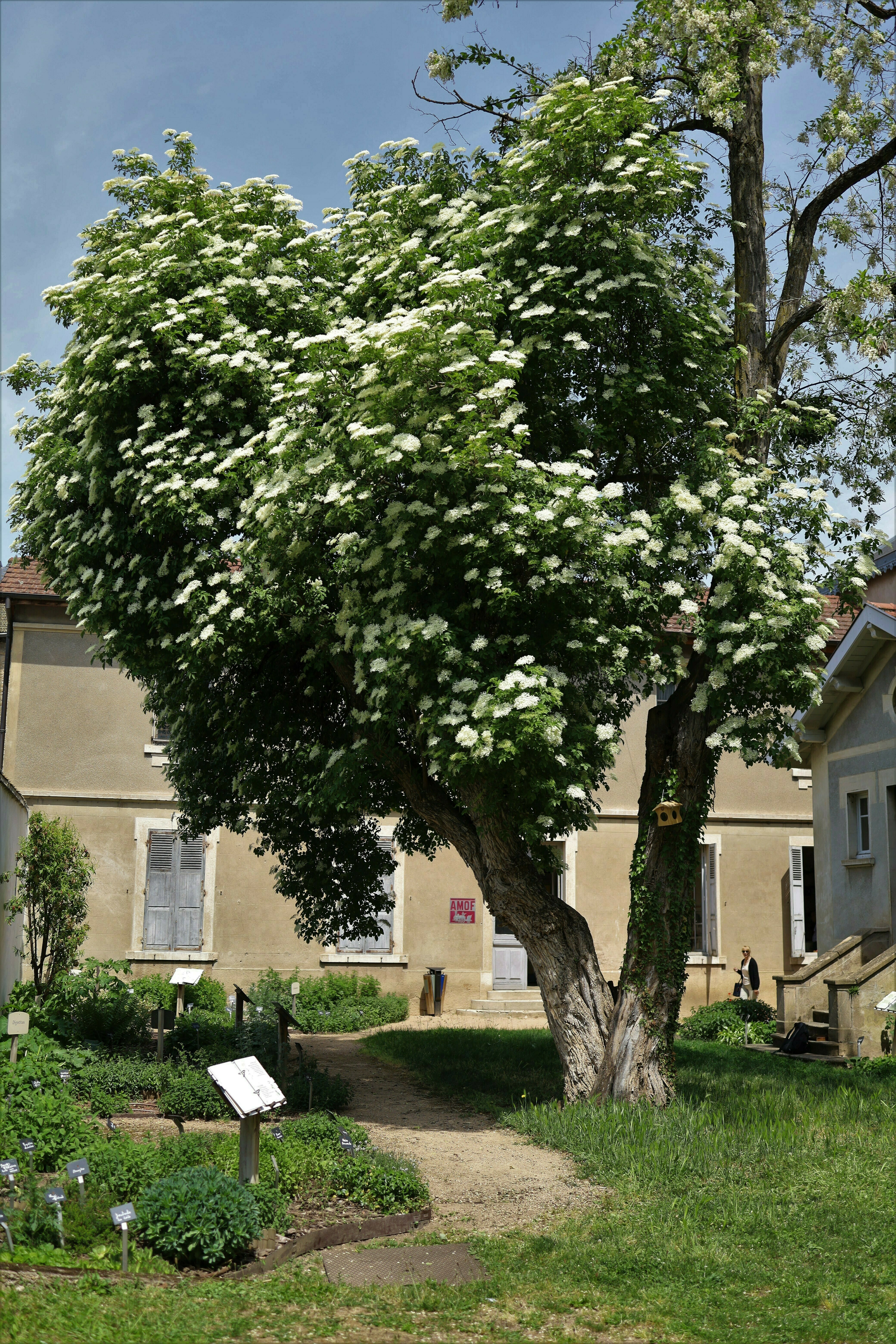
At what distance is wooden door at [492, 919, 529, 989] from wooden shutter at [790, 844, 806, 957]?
16.0ft

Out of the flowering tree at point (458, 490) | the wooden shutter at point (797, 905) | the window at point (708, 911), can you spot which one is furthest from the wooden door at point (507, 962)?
the flowering tree at point (458, 490)

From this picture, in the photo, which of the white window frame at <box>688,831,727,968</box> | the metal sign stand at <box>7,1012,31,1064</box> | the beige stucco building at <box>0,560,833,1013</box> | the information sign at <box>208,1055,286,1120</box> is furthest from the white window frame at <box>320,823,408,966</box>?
the information sign at <box>208,1055,286,1120</box>

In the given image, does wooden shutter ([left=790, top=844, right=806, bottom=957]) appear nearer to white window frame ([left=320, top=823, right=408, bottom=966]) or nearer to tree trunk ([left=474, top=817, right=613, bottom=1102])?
white window frame ([left=320, top=823, right=408, bottom=966])

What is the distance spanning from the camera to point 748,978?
1977 centimetres

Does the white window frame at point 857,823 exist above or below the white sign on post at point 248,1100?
above

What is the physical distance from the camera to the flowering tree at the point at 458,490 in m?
8.53

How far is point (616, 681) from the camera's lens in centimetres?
941

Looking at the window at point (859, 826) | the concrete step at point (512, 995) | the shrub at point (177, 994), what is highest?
the window at point (859, 826)

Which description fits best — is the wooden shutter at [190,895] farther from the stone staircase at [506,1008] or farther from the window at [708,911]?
the window at [708,911]

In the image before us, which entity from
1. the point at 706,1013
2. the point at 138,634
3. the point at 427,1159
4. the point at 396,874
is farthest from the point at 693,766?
the point at 396,874

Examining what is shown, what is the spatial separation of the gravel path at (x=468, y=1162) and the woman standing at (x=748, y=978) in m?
9.20

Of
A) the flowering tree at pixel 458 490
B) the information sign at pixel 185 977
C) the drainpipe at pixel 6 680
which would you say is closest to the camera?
the flowering tree at pixel 458 490

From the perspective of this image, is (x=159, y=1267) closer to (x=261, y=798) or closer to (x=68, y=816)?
(x=261, y=798)

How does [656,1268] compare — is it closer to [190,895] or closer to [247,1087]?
[247,1087]
